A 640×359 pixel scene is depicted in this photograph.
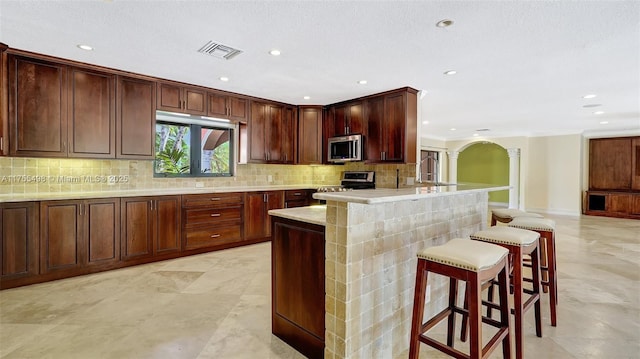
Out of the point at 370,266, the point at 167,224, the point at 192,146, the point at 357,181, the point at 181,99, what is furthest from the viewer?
the point at 357,181

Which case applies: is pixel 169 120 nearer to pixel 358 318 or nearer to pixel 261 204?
pixel 261 204

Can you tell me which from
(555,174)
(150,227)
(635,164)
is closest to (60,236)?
(150,227)

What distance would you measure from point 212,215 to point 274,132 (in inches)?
68.2

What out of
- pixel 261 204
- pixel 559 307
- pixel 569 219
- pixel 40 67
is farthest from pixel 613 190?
pixel 40 67

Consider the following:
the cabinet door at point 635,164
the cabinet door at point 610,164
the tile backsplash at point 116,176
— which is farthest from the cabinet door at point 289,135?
the cabinet door at point 635,164

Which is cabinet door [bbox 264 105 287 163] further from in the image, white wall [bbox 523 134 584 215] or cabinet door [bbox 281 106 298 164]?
white wall [bbox 523 134 584 215]

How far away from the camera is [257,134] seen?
4.92 m

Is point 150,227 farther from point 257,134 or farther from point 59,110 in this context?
point 257,134

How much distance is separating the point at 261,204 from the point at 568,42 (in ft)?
13.2

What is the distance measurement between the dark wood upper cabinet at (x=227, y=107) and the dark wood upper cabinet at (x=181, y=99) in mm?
102

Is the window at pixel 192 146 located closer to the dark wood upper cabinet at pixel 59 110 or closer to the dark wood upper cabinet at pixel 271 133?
the dark wood upper cabinet at pixel 271 133

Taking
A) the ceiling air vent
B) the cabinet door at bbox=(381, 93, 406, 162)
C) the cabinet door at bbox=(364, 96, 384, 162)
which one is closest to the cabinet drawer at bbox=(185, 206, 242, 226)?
the ceiling air vent

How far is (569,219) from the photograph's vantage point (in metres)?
7.25

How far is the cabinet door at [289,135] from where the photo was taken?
5242 mm
